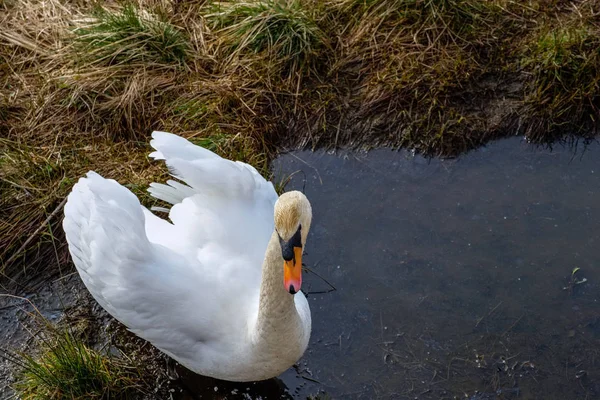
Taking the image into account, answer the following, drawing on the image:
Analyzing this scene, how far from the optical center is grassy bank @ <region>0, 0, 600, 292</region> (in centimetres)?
545

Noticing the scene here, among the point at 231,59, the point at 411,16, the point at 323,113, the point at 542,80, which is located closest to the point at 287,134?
the point at 323,113

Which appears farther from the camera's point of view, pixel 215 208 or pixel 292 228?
pixel 215 208

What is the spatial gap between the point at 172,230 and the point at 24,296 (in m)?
1.37

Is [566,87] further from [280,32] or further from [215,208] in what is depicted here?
[215,208]

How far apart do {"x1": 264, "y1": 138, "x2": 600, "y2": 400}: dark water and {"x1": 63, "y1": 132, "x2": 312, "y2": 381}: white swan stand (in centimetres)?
62

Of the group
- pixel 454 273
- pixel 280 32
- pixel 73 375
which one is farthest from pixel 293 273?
pixel 280 32

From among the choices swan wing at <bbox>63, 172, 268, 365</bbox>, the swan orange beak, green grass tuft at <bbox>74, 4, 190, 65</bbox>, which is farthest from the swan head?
green grass tuft at <bbox>74, 4, 190, 65</bbox>

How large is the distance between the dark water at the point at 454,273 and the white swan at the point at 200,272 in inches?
24.5

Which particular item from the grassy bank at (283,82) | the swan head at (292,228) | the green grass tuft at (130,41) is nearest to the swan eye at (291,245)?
the swan head at (292,228)

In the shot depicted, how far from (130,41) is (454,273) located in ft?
10.6

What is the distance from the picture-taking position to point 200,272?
3.83 meters

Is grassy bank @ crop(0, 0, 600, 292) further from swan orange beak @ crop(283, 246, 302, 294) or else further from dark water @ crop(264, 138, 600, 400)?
swan orange beak @ crop(283, 246, 302, 294)

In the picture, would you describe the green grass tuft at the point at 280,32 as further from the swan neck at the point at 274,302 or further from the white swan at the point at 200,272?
the swan neck at the point at 274,302

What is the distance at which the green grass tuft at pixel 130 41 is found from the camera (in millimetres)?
5926
